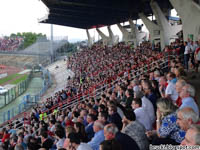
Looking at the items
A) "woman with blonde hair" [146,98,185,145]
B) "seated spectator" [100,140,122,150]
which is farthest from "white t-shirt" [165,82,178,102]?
"seated spectator" [100,140,122,150]

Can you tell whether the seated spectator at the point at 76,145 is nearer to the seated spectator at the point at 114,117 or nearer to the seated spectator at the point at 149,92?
the seated spectator at the point at 114,117

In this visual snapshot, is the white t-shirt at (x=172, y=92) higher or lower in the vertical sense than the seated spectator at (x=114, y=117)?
higher

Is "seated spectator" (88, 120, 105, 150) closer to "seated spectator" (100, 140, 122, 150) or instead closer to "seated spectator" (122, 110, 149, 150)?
"seated spectator" (122, 110, 149, 150)

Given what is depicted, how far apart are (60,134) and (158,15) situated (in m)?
16.3

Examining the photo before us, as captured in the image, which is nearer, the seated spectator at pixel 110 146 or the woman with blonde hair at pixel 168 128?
the seated spectator at pixel 110 146

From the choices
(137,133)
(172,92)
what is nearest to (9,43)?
(172,92)

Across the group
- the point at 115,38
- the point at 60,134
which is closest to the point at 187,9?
the point at 60,134

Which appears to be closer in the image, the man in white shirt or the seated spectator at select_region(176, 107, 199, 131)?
the seated spectator at select_region(176, 107, 199, 131)

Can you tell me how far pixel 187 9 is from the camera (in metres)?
13.6

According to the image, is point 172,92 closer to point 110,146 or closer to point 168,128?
point 168,128

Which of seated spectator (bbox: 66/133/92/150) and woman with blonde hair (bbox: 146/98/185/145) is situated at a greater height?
woman with blonde hair (bbox: 146/98/185/145)

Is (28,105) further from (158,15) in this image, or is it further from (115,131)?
(115,131)

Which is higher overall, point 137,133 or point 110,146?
point 110,146

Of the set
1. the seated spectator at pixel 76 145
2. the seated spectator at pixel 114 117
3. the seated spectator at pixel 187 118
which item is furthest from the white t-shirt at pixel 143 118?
the seated spectator at pixel 187 118
